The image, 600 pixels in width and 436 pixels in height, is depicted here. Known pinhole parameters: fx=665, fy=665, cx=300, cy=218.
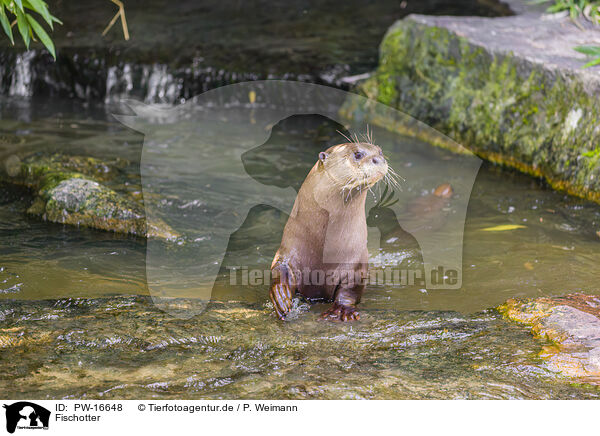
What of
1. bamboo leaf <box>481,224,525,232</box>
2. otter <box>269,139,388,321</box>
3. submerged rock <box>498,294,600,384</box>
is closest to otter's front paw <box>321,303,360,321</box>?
otter <box>269,139,388,321</box>

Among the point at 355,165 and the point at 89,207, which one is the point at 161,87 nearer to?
the point at 89,207

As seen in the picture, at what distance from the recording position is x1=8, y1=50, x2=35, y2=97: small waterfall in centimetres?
743

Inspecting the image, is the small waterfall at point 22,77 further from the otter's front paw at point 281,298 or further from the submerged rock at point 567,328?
the submerged rock at point 567,328

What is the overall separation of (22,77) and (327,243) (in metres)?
5.66

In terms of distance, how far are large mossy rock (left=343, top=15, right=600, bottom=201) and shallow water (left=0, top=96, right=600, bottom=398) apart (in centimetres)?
39

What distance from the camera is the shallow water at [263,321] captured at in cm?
229

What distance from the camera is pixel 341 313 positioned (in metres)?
3.00

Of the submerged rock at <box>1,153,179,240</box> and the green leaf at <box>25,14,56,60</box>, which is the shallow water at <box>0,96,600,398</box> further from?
the green leaf at <box>25,14,56,60</box>

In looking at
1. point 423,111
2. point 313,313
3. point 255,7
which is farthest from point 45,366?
point 255,7

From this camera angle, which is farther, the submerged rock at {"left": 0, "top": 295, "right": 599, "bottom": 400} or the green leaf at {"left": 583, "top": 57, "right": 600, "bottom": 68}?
the green leaf at {"left": 583, "top": 57, "right": 600, "bottom": 68}
